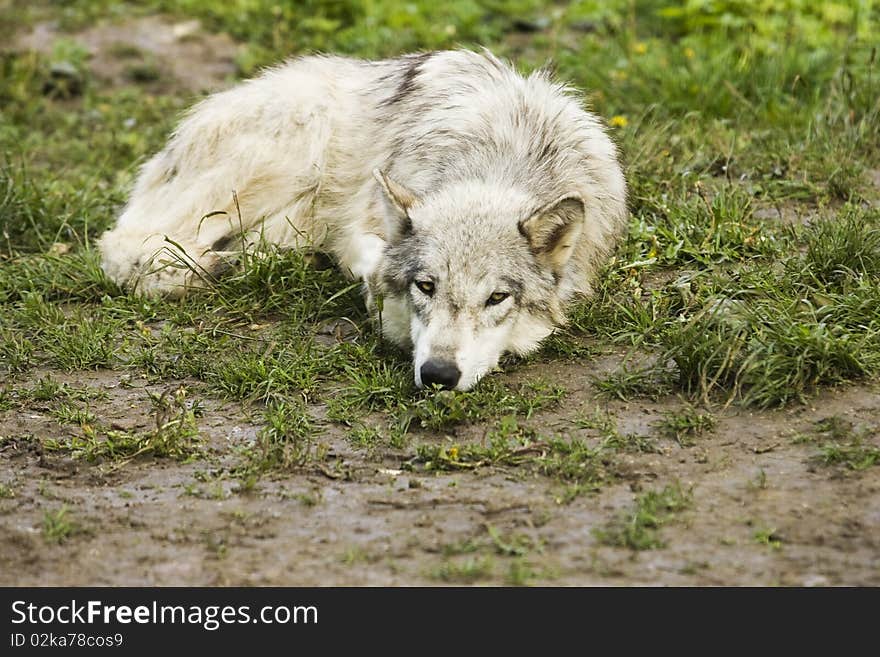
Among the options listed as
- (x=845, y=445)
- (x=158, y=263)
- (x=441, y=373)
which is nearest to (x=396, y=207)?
(x=441, y=373)

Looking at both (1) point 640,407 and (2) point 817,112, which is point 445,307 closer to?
(1) point 640,407

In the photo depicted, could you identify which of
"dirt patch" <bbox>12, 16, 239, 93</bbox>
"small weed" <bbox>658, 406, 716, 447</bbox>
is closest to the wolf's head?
"small weed" <bbox>658, 406, 716, 447</bbox>

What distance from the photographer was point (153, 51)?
10.5 meters

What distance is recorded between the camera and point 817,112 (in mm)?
7949

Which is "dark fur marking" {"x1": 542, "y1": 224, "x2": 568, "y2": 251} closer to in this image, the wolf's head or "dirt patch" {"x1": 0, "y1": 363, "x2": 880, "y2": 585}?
the wolf's head

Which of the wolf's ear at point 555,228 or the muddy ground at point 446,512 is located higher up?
the wolf's ear at point 555,228

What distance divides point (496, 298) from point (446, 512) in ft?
4.37

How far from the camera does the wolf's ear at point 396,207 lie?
5.54 metres

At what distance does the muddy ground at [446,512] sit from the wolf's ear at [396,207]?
979 mm

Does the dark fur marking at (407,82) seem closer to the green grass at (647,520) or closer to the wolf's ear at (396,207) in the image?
the wolf's ear at (396,207)

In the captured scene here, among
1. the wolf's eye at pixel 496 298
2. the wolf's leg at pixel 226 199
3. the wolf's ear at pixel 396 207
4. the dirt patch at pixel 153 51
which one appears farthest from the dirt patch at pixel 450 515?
the dirt patch at pixel 153 51

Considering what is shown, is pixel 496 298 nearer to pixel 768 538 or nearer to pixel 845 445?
pixel 845 445

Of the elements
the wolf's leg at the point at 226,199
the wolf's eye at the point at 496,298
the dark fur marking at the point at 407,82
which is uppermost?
the dark fur marking at the point at 407,82

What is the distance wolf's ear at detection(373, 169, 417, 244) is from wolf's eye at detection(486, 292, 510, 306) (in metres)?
0.55
